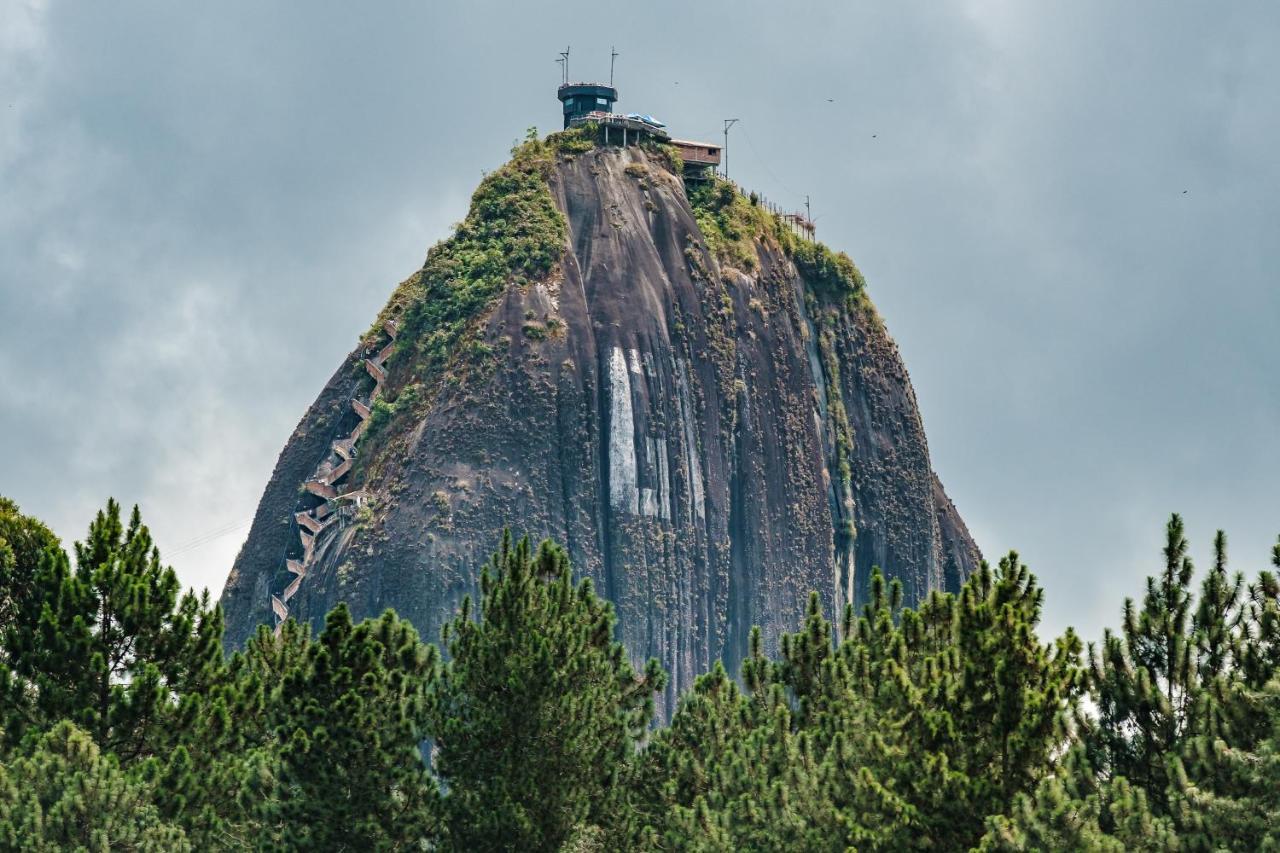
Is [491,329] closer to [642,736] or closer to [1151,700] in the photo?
[642,736]

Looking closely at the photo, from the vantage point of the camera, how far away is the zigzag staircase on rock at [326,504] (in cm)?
18812

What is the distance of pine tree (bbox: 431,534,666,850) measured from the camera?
68.8 meters

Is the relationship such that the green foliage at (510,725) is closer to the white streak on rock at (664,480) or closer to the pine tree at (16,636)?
the pine tree at (16,636)

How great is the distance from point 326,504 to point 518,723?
125991 mm

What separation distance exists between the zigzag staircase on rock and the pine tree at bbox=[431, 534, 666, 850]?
117m

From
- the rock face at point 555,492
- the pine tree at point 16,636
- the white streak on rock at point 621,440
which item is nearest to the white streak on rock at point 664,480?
the rock face at point 555,492

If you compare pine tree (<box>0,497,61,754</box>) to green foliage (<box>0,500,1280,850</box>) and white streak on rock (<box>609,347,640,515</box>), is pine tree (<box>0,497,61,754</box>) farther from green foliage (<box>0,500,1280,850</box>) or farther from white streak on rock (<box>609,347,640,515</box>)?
white streak on rock (<box>609,347,640,515</box>)

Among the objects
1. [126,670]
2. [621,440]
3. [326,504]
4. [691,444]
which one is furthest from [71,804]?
[691,444]

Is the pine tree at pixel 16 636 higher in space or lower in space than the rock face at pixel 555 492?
lower


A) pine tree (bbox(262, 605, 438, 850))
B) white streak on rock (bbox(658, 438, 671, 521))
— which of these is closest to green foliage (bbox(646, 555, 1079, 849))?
pine tree (bbox(262, 605, 438, 850))

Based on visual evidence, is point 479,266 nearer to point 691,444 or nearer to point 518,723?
point 691,444

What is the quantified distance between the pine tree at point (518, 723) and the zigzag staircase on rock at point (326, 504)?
384 feet

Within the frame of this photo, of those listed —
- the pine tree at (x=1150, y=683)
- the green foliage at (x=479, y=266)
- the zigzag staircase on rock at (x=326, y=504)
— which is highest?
the green foliage at (x=479, y=266)

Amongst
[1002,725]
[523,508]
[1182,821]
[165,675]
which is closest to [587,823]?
[165,675]
